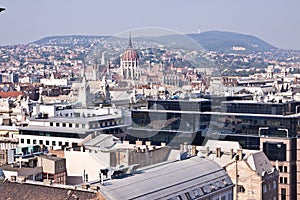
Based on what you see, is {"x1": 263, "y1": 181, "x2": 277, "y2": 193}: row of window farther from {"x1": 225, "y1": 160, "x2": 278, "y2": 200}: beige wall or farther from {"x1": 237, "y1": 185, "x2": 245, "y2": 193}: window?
{"x1": 237, "y1": 185, "x2": 245, "y2": 193}: window

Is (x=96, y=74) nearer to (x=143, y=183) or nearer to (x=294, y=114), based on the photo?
(x=294, y=114)

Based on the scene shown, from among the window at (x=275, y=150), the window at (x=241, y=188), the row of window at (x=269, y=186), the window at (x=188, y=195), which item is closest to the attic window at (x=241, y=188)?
the window at (x=241, y=188)

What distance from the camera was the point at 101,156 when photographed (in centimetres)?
3378

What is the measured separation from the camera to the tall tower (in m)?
92.3

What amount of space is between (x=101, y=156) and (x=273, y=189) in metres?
10.5

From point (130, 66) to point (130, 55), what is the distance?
236 cm

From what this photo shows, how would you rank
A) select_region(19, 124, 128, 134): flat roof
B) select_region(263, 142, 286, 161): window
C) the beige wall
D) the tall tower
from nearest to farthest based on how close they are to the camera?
the beige wall → select_region(263, 142, 286, 161): window → select_region(19, 124, 128, 134): flat roof → the tall tower

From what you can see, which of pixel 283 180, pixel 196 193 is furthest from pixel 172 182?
pixel 283 180

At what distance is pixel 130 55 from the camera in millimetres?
95125

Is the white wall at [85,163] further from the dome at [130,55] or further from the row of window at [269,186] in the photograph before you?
the dome at [130,55]

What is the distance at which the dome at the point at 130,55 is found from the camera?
3649 inches

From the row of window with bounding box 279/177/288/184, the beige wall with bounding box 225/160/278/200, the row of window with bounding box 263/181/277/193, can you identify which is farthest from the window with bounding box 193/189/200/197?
the row of window with bounding box 279/177/288/184

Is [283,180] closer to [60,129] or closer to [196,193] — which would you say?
[196,193]

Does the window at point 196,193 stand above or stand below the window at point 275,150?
above
